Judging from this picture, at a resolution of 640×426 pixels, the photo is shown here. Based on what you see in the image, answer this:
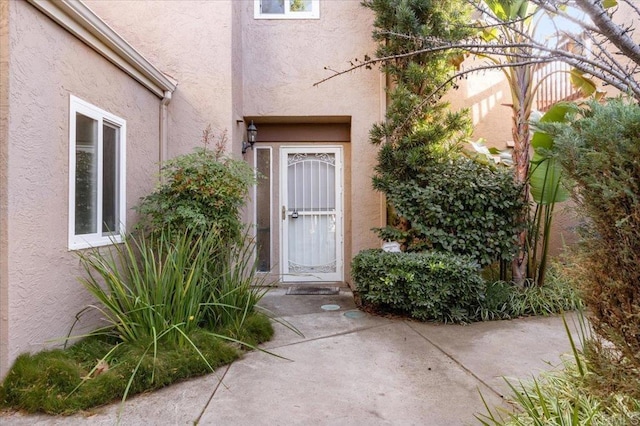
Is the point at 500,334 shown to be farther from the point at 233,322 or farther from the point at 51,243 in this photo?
the point at 51,243

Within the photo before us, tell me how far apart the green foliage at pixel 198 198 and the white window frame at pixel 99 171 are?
0.96 feet

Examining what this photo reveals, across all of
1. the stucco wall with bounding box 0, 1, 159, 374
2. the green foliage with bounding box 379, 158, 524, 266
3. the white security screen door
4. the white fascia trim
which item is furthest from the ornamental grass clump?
the white security screen door

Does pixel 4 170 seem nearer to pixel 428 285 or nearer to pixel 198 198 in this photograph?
pixel 198 198

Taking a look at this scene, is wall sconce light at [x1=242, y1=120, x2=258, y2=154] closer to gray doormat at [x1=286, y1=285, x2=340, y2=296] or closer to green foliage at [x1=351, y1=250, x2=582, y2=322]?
gray doormat at [x1=286, y1=285, x2=340, y2=296]

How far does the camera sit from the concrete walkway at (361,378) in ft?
8.56

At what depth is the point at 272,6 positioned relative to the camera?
652cm

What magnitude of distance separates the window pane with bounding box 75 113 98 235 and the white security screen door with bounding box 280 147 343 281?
3446mm

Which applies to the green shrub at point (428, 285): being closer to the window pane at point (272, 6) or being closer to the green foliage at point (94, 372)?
the green foliage at point (94, 372)

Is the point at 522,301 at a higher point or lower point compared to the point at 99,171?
lower

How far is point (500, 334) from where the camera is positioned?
4266mm

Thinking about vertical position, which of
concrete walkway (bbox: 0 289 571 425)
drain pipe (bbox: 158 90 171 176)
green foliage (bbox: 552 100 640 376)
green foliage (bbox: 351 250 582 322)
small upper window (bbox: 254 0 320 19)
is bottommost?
concrete walkway (bbox: 0 289 571 425)

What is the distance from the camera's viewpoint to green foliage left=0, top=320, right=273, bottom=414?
8.71ft

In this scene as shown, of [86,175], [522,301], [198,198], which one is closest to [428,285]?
[522,301]

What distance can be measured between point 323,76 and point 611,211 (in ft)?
17.1
